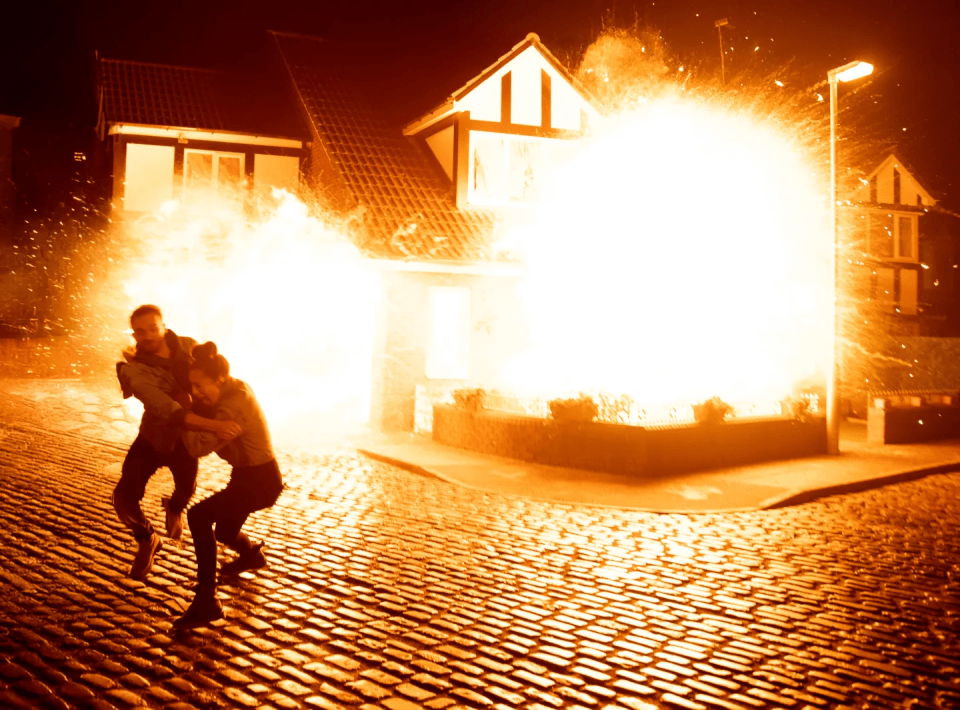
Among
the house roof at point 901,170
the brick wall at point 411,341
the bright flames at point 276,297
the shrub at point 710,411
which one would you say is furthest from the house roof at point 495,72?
the house roof at point 901,170

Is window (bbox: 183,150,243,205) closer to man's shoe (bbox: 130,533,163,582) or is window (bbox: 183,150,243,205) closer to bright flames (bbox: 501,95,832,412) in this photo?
bright flames (bbox: 501,95,832,412)

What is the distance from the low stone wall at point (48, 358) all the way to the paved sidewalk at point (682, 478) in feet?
47.9

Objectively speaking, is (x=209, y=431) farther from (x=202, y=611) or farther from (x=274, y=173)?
(x=274, y=173)

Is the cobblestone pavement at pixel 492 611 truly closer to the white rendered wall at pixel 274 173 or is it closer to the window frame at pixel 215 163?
the window frame at pixel 215 163

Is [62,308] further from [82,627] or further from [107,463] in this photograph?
[82,627]

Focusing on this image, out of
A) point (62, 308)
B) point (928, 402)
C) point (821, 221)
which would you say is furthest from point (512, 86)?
point (62, 308)

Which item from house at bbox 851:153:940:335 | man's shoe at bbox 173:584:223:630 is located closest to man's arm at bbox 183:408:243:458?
man's shoe at bbox 173:584:223:630

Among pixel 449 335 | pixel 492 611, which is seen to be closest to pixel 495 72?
pixel 449 335

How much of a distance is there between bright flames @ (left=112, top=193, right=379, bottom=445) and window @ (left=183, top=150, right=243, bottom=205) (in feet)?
1.30

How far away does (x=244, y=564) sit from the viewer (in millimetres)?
6750

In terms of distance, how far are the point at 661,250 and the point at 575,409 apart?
7.60 meters

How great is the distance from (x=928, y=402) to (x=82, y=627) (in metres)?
17.2

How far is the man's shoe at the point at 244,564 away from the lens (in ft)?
22.1

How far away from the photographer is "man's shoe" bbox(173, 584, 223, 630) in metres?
5.62
